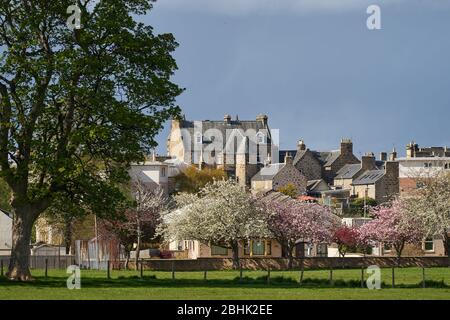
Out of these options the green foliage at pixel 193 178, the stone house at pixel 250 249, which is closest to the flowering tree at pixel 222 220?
the stone house at pixel 250 249

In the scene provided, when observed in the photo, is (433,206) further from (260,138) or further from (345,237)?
(260,138)

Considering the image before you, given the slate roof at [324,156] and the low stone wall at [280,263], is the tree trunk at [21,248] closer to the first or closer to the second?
the low stone wall at [280,263]

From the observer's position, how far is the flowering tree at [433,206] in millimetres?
88137

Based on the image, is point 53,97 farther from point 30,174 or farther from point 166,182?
point 166,182

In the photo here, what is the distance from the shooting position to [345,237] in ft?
308

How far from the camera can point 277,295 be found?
41531mm

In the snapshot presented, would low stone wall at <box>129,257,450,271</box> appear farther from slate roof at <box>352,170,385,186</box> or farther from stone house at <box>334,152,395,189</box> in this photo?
stone house at <box>334,152,395,189</box>

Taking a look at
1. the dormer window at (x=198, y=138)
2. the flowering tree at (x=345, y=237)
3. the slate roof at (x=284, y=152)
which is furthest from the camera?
the dormer window at (x=198, y=138)

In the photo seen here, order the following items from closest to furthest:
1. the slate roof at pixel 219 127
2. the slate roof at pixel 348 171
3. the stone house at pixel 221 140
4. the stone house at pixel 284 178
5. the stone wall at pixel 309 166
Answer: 1. the stone house at pixel 284 178
2. the slate roof at pixel 348 171
3. the stone wall at pixel 309 166
4. the stone house at pixel 221 140
5. the slate roof at pixel 219 127

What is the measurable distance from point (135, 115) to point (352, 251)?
55.2 metres

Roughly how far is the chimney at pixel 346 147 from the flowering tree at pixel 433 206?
86.0m
